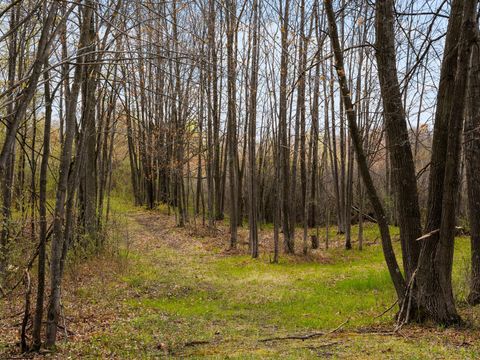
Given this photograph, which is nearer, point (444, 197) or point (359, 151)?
point (444, 197)

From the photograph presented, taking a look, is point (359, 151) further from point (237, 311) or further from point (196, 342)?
point (237, 311)

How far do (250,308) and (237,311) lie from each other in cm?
38

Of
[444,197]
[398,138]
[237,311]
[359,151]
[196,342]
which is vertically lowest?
[237,311]

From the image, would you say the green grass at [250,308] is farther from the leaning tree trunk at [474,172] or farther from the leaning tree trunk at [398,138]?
the leaning tree trunk at [398,138]

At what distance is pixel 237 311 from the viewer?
9.50m

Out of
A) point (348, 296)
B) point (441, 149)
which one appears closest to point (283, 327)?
point (348, 296)

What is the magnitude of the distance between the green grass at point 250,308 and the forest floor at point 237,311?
0.07ft

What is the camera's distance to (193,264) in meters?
15.2

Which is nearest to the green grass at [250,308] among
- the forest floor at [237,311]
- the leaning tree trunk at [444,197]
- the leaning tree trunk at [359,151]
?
the forest floor at [237,311]

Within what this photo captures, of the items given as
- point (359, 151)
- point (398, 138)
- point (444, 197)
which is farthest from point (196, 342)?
point (398, 138)

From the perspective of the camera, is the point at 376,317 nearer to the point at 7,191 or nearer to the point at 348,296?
the point at 348,296

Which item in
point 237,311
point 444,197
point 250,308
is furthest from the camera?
point 250,308

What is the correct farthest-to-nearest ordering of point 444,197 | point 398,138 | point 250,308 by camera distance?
point 250,308
point 398,138
point 444,197

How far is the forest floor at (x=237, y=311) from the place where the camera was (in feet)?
19.8
